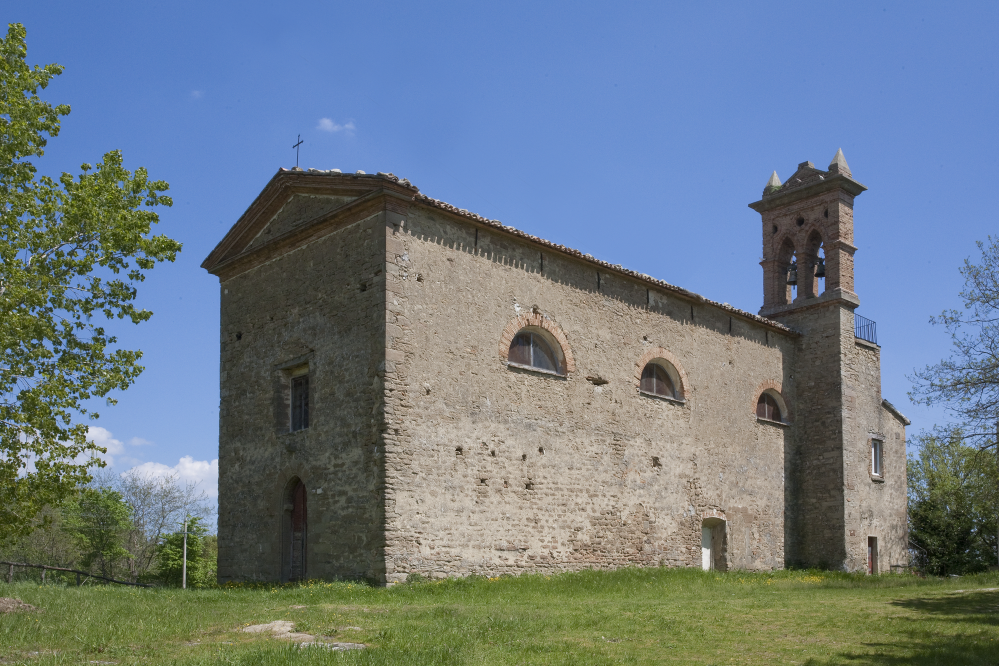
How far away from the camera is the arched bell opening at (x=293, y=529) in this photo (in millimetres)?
15852

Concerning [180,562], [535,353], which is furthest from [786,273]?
[180,562]

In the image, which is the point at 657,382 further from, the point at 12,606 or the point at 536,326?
the point at 12,606

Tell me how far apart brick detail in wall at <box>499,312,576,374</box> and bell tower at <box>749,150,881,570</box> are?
8.78m

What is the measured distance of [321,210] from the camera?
16203 mm

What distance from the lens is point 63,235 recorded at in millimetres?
14102

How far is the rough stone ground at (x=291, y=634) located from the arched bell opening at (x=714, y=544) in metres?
12.2

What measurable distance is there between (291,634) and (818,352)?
18150 millimetres

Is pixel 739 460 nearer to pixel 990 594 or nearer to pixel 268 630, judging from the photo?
pixel 990 594

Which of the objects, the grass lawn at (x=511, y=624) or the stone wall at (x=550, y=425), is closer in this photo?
the grass lawn at (x=511, y=624)

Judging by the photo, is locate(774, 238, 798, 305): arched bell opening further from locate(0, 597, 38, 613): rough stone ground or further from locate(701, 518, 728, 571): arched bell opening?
locate(0, 597, 38, 613): rough stone ground

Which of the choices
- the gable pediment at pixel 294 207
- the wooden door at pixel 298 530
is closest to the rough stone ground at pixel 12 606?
the wooden door at pixel 298 530

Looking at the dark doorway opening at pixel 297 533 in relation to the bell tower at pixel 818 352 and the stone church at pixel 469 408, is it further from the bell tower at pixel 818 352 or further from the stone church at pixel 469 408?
the bell tower at pixel 818 352

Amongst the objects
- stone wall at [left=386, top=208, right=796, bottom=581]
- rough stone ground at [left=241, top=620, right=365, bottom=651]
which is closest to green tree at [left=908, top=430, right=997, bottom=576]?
stone wall at [left=386, top=208, right=796, bottom=581]

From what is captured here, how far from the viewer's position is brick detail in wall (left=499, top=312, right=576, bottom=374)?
16.1 metres
